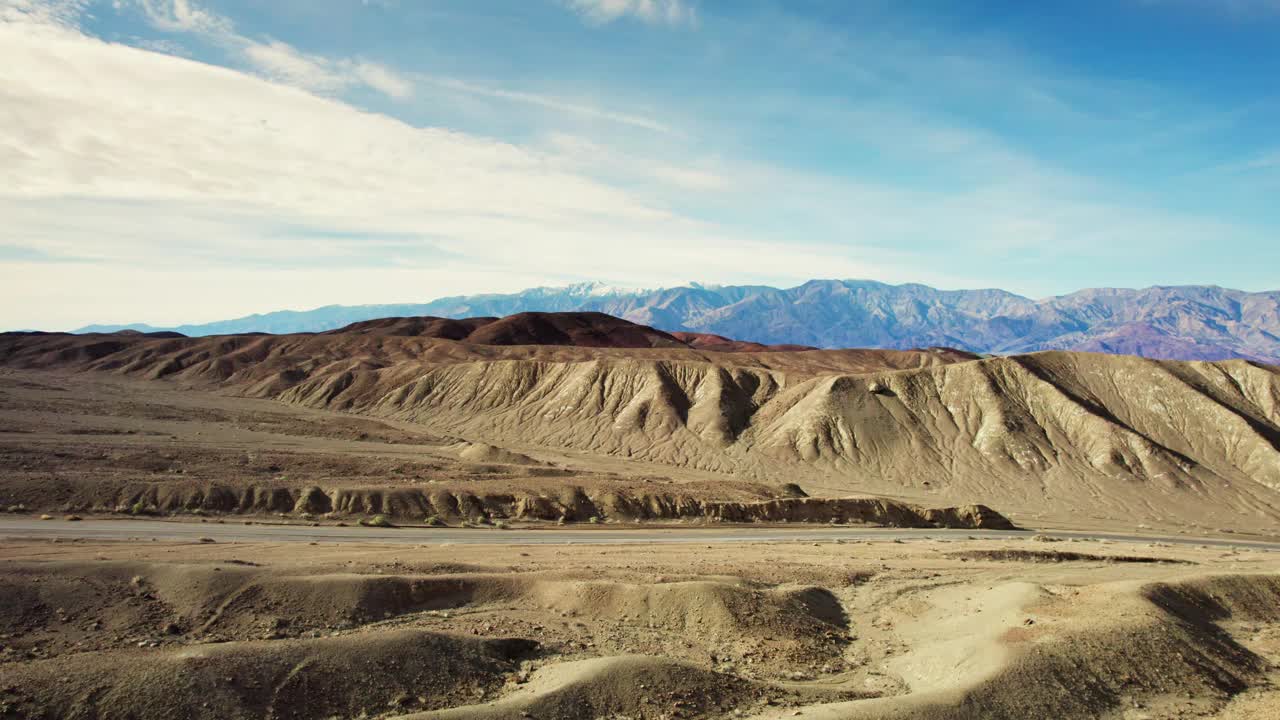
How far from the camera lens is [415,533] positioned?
122 feet

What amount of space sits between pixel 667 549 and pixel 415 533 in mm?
12957

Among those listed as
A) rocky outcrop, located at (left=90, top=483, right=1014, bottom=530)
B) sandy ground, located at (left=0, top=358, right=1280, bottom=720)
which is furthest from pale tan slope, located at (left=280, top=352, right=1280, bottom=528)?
sandy ground, located at (left=0, top=358, right=1280, bottom=720)

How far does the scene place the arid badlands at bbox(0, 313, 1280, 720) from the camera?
17.1 m

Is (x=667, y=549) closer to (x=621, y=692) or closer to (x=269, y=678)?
(x=621, y=692)

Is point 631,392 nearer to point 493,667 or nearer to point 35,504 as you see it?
point 35,504

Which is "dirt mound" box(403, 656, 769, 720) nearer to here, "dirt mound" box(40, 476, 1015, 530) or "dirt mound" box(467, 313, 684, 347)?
"dirt mound" box(40, 476, 1015, 530)

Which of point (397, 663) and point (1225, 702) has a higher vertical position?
point (397, 663)

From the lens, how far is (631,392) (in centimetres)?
9038

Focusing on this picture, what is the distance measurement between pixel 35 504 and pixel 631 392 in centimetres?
6180

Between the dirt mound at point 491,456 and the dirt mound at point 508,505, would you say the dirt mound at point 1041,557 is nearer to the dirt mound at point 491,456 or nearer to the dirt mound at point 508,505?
the dirt mound at point 508,505

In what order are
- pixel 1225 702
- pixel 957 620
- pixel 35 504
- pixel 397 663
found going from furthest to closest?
pixel 35 504, pixel 957 620, pixel 1225 702, pixel 397 663

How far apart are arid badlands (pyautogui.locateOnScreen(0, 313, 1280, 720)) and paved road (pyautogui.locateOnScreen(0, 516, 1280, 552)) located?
0.33 meters

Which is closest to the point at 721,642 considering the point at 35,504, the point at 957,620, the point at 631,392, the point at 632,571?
the point at 632,571

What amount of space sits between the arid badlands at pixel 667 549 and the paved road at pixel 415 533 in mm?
330
